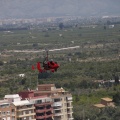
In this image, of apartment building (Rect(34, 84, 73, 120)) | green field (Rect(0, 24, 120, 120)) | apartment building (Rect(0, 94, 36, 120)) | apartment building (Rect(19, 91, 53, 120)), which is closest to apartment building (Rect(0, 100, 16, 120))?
apartment building (Rect(0, 94, 36, 120))

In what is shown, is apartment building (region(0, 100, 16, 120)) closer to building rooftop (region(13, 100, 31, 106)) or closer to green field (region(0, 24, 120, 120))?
building rooftop (region(13, 100, 31, 106))

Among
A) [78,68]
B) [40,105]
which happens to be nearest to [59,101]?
[40,105]

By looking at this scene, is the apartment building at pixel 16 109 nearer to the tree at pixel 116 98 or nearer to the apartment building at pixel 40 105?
the apartment building at pixel 40 105

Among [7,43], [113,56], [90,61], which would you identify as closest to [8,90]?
[90,61]

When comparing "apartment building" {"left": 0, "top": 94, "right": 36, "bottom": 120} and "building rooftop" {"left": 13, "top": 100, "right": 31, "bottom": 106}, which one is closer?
"apartment building" {"left": 0, "top": 94, "right": 36, "bottom": 120}

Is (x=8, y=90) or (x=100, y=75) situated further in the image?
(x=100, y=75)

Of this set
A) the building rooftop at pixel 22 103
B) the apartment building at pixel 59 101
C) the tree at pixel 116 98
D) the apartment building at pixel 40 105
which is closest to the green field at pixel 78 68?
the tree at pixel 116 98

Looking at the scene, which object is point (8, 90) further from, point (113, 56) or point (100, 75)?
point (113, 56)

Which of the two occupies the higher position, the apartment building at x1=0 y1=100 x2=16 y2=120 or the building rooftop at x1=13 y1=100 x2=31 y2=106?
the building rooftop at x1=13 y1=100 x2=31 y2=106

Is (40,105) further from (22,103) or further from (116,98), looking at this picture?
(116,98)
